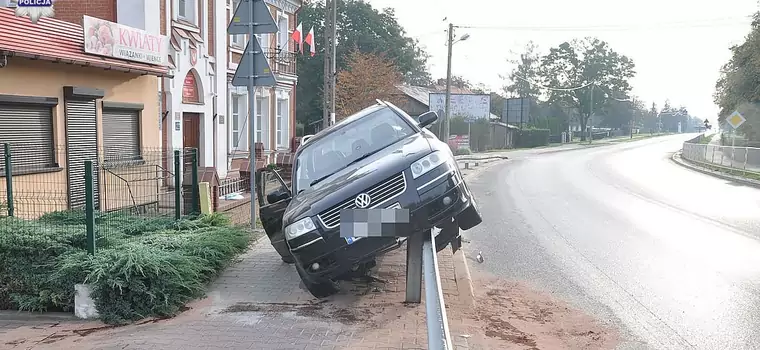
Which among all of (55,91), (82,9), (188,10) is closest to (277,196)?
(55,91)

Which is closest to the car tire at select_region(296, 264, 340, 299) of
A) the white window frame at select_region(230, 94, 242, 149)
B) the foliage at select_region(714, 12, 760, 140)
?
the white window frame at select_region(230, 94, 242, 149)

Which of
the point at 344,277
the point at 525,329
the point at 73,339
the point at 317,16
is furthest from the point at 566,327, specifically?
the point at 317,16

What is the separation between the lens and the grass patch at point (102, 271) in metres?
6.08

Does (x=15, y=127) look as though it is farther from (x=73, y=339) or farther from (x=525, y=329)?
(x=525, y=329)

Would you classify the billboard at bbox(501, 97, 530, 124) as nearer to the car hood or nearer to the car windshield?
the car windshield

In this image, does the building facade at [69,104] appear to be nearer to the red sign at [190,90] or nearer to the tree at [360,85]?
the red sign at [190,90]

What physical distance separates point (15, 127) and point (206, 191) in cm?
289

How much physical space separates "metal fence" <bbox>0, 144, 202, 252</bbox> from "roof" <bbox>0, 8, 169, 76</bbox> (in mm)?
1397

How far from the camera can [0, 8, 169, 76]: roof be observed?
929 cm

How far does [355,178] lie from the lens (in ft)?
20.5

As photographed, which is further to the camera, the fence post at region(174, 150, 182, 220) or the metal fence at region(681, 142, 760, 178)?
the metal fence at region(681, 142, 760, 178)

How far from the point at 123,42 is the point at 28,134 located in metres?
2.96

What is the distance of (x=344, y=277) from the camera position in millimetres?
7207

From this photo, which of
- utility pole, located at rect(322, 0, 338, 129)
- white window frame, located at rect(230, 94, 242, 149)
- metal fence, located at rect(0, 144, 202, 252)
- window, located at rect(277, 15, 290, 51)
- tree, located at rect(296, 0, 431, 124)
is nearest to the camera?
metal fence, located at rect(0, 144, 202, 252)
